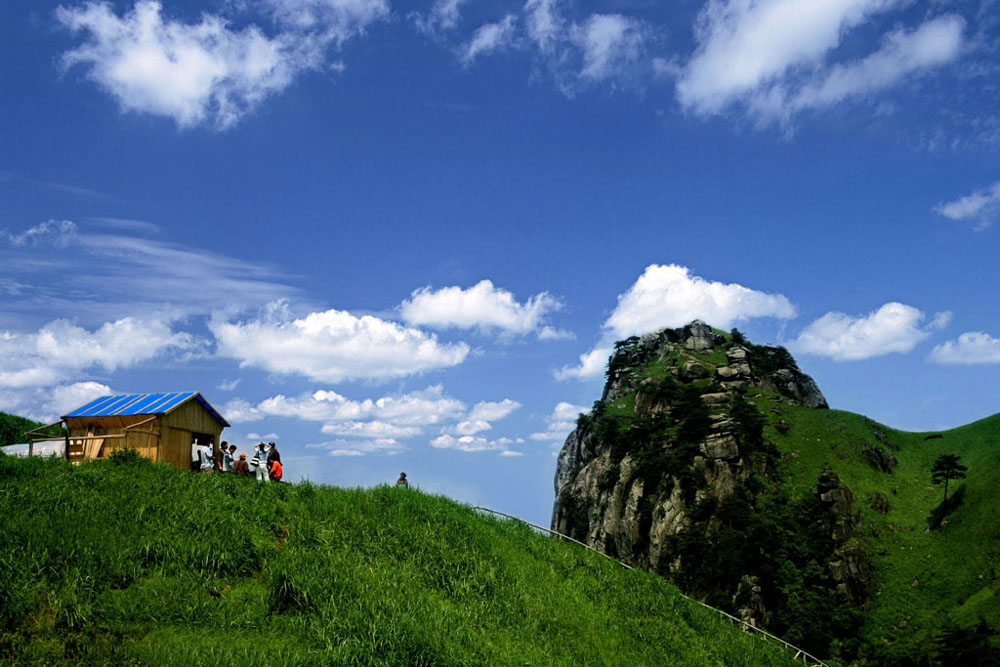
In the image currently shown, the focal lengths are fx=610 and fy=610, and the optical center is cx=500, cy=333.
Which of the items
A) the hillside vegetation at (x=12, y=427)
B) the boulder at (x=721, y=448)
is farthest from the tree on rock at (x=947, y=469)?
the hillside vegetation at (x=12, y=427)

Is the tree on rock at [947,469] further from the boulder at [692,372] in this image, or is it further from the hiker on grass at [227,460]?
the hiker on grass at [227,460]

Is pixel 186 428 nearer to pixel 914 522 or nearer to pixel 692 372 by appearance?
pixel 914 522

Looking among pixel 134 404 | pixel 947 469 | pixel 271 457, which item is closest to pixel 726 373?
pixel 947 469

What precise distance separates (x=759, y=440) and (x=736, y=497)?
10829 millimetres

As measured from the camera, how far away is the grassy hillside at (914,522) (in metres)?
52.3

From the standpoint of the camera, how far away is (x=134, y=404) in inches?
1083

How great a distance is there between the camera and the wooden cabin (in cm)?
2558

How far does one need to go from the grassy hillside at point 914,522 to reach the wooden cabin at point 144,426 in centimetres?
5559

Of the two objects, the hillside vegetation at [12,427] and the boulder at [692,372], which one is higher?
the boulder at [692,372]

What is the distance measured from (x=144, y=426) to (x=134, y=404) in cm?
224

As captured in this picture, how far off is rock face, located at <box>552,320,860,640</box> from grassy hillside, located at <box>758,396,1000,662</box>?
9.65 ft

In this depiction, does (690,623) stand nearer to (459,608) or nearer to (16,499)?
(459,608)

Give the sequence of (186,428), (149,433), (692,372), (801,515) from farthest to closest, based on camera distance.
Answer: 1. (692,372)
2. (801,515)
3. (186,428)
4. (149,433)

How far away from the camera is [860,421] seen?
87688 millimetres
